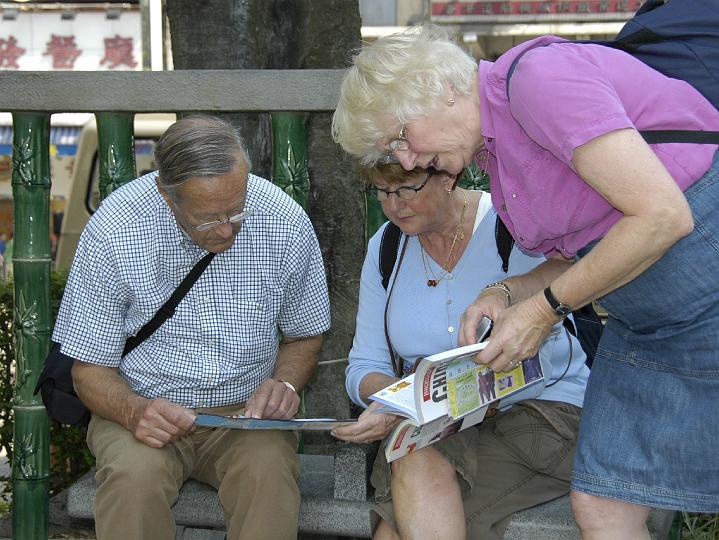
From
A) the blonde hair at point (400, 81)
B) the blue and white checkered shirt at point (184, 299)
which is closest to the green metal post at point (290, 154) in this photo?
the blue and white checkered shirt at point (184, 299)

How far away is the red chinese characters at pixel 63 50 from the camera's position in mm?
20453

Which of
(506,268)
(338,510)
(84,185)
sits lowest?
(84,185)

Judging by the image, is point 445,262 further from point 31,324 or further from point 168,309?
point 31,324

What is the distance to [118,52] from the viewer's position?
797 inches

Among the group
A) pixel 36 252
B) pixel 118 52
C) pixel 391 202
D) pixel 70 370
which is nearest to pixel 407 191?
pixel 391 202

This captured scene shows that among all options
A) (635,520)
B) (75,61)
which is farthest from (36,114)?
(75,61)

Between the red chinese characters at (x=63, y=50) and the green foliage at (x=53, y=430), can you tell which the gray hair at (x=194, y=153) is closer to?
the green foliage at (x=53, y=430)

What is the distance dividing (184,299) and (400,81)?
120 cm

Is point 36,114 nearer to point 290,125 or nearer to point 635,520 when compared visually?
point 290,125

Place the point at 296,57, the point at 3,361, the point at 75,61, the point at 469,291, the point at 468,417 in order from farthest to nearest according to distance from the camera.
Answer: the point at 75,61, the point at 296,57, the point at 3,361, the point at 469,291, the point at 468,417

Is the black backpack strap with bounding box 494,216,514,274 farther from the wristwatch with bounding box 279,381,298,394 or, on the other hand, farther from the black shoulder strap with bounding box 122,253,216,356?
the black shoulder strap with bounding box 122,253,216,356

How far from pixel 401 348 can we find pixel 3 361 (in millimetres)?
2078

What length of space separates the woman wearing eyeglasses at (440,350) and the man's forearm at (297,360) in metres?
0.28

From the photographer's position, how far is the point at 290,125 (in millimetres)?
3584
